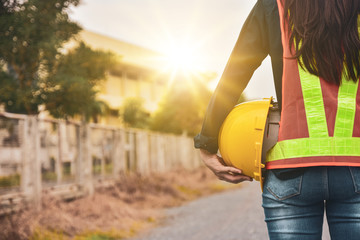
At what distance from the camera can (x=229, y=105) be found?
1819 millimetres

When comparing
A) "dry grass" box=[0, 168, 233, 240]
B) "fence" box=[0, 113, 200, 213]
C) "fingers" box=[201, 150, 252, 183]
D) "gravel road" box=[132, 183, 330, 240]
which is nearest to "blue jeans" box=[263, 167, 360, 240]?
"fingers" box=[201, 150, 252, 183]

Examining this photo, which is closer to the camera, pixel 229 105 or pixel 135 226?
pixel 229 105

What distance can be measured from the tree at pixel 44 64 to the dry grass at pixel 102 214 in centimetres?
173

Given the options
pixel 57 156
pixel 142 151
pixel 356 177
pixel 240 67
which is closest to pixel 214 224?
pixel 57 156

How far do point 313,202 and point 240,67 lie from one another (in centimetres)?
54

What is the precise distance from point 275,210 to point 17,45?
23.9 ft

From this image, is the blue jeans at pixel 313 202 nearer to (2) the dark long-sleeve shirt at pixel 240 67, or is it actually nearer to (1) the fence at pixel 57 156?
(2) the dark long-sleeve shirt at pixel 240 67

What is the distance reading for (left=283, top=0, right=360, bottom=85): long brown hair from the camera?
160 cm

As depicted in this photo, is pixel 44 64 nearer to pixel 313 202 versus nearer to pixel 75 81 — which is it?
pixel 75 81

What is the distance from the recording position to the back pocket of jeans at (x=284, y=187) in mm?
1574

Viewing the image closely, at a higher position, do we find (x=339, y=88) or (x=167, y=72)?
(x=167, y=72)

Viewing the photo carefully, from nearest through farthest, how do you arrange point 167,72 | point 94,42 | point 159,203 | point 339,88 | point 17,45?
point 339,88 < point 17,45 < point 159,203 < point 94,42 < point 167,72

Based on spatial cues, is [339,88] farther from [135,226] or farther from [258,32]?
[135,226]

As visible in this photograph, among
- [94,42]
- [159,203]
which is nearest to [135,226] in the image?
[159,203]
